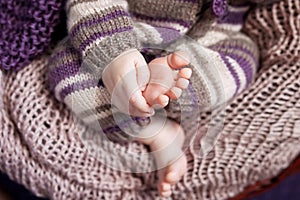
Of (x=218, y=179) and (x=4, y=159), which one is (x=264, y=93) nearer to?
(x=218, y=179)

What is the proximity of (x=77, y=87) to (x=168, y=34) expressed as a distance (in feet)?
0.49

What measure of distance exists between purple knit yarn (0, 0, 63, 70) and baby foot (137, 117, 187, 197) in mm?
204

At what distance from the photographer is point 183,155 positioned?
0.79 metres

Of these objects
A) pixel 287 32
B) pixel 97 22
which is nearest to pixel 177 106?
pixel 97 22

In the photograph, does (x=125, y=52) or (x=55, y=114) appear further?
(x=55, y=114)

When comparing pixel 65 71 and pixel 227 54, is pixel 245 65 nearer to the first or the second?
pixel 227 54

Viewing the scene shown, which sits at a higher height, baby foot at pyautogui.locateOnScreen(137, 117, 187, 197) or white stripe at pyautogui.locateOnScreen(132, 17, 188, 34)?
white stripe at pyautogui.locateOnScreen(132, 17, 188, 34)

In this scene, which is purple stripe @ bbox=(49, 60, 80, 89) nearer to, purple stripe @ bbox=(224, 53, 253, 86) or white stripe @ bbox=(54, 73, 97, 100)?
white stripe @ bbox=(54, 73, 97, 100)

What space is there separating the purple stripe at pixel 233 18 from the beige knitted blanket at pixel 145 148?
0.04 meters

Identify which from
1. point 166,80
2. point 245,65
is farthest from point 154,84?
point 245,65

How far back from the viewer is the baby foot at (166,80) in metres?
0.62

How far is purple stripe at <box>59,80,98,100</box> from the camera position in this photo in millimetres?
692

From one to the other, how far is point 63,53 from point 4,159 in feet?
0.58

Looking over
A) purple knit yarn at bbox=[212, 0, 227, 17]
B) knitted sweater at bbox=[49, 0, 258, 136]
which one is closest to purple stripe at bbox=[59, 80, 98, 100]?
knitted sweater at bbox=[49, 0, 258, 136]
